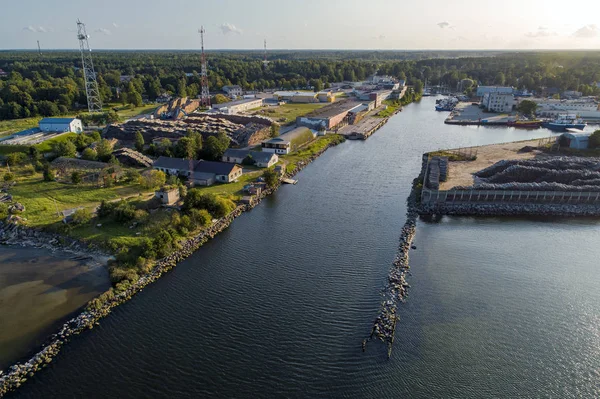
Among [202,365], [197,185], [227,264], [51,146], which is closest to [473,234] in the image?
[227,264]

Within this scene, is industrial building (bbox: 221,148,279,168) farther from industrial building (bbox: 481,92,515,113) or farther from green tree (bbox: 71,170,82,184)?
industrial building (bbox: 481,92,515,113)

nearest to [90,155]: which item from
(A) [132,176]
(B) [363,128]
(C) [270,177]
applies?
(A) [132,176]

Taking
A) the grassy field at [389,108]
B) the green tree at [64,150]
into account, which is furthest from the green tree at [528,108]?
the green tree at [64,150]

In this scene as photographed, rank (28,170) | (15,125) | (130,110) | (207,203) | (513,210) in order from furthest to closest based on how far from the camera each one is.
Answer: (130,110), (15,125), (28,170), (513,210), (207,203)

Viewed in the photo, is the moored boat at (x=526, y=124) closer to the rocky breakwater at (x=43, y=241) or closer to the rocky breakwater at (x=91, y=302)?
the rocky breakwater at (x=91, y=302)

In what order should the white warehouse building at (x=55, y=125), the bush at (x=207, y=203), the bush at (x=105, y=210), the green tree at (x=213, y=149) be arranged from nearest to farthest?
the bush at (x=105, y=210)
the bush at (x=207, y=203)
the green tree at (x=213, y=149)
the white warehouse building at (x=55, y=125)

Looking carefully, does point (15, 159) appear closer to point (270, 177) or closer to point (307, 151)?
point (270, 177)

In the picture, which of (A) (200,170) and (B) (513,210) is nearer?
(B) (513,210)
